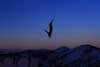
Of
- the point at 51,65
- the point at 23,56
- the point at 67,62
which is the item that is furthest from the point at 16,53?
the point at 67,62

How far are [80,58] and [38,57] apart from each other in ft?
24.5

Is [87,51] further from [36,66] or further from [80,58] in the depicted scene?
[36,66]

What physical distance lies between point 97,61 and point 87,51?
3.01m

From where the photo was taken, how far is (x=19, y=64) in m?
46.2

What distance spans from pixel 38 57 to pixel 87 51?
27.3 feet

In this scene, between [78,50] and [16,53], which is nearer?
[16,53]

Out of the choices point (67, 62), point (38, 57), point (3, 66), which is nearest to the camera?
point (3, 66)

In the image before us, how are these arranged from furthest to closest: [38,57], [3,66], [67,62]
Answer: [67,62]
[38,57]
[3,66]

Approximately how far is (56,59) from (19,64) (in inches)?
254

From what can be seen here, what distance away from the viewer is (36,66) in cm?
4400

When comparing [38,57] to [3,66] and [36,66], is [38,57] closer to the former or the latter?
[36,66]

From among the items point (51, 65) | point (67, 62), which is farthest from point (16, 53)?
point (67, 62)

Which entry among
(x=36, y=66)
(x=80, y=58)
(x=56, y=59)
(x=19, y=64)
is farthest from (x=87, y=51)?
(x=19, y=64)

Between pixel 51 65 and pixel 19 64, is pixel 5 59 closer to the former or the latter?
pixel 19 64
